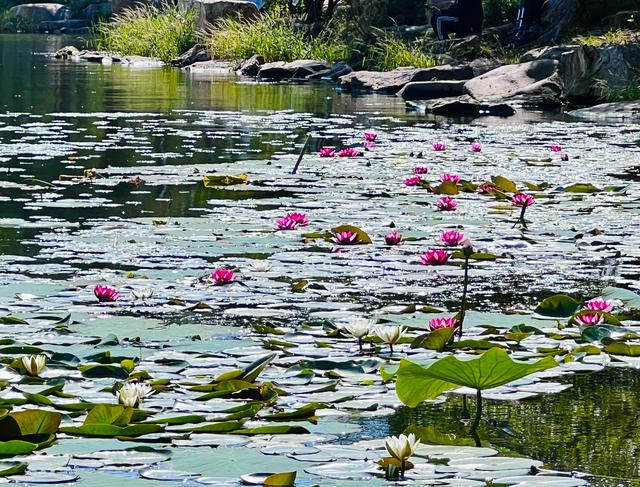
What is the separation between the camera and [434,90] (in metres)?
15.8

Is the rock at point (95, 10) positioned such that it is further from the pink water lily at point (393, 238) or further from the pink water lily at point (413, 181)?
the pink water lily at point (393, 238)

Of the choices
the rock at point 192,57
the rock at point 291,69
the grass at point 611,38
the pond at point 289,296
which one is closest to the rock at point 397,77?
the rock at point 291,69

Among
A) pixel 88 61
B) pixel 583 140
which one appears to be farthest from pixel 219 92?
pixel 88 61

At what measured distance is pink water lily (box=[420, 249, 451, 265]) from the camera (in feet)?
14.5

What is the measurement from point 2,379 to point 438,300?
1.59m

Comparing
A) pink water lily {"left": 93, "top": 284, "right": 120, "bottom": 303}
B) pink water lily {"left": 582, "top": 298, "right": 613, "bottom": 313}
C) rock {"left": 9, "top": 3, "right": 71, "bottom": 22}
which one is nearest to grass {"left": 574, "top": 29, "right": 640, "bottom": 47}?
pink water lily {"left": 582, "top": 298, "right": 613, "bottom": 313}

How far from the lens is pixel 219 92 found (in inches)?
653

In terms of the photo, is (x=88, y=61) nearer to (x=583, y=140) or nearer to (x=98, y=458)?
(x=583, y=140)

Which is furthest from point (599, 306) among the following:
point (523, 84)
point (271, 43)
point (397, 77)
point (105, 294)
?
point (271, 43)

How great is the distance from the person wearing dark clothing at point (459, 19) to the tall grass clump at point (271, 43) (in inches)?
71.3

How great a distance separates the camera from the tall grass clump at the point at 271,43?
73.6 ft

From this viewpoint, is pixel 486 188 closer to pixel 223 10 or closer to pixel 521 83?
pixel 521 83

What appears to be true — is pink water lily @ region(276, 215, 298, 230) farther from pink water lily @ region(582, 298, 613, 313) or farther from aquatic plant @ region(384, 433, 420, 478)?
aquatic plant @ region(384, 433, 420, 478)

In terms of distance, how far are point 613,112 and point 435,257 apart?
9.21m
